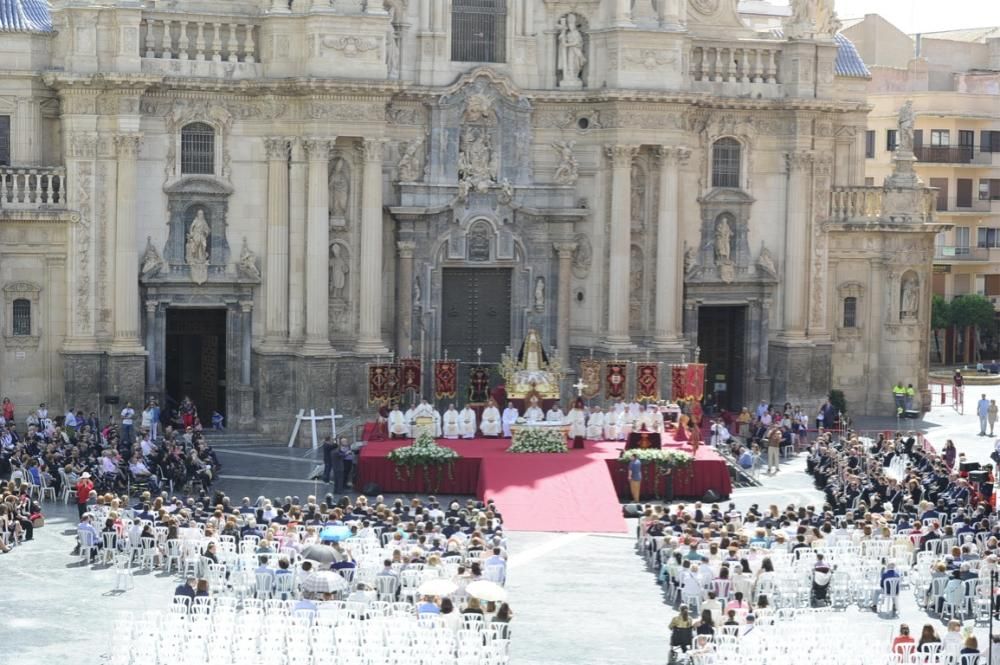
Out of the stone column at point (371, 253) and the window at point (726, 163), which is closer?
the stone column at point (371, 253)

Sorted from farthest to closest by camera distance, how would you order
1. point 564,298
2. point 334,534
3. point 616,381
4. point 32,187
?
1. point 564,298
2. point 616,381
3. point 32,187
4. point 334,534

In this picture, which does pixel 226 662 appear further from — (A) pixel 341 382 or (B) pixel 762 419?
(B) pixel 762 419

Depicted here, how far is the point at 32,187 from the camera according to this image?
64.8m

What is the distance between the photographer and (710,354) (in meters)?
74.0

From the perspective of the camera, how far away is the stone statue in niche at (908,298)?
7581 cm

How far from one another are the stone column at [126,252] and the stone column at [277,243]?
4319 mm

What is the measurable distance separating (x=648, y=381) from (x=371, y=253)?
32.3ft

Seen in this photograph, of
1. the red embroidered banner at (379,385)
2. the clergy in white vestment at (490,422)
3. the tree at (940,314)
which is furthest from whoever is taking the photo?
Answer: the tree at (940,314)

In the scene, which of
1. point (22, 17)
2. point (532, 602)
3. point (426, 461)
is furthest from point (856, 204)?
point (532, 602)

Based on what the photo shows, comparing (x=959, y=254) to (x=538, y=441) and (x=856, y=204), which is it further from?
(x=538, y=441)

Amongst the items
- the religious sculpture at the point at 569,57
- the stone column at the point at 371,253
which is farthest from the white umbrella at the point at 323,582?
the religious sculpture at the point at 569,57

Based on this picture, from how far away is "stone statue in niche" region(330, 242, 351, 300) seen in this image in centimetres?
6731

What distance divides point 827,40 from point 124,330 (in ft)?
86.4

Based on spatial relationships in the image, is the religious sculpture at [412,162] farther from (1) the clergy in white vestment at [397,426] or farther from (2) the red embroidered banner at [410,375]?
(1) the clergy in white vestment at [397,426]
